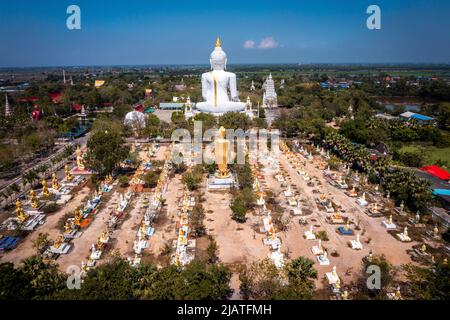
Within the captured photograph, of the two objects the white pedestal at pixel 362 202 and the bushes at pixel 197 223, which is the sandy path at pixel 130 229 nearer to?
the bushes at pixel 197 223

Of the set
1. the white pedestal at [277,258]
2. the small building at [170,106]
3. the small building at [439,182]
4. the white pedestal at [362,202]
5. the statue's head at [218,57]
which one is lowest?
the white pedestal at [277,258]

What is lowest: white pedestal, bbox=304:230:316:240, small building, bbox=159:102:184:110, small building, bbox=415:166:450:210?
white pedestal, bbox=304:230:316:240

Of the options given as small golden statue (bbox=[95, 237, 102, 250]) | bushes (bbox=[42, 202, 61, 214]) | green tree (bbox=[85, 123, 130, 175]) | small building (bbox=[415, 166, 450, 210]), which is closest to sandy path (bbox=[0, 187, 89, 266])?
bushes (bbox=[42, 202, 61, 214])

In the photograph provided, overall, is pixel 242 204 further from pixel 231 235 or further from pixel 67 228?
pixel 67 228

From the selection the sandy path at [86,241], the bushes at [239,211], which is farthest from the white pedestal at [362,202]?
the sandy path at [86,241]

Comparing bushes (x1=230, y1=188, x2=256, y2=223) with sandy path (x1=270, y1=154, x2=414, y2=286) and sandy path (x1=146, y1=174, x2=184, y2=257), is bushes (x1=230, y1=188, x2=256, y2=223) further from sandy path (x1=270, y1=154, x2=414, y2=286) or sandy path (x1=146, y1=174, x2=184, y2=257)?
sandy path (x1=146, y1=174, x2=184, y2=257)

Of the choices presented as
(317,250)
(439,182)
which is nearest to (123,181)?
(317,250)
